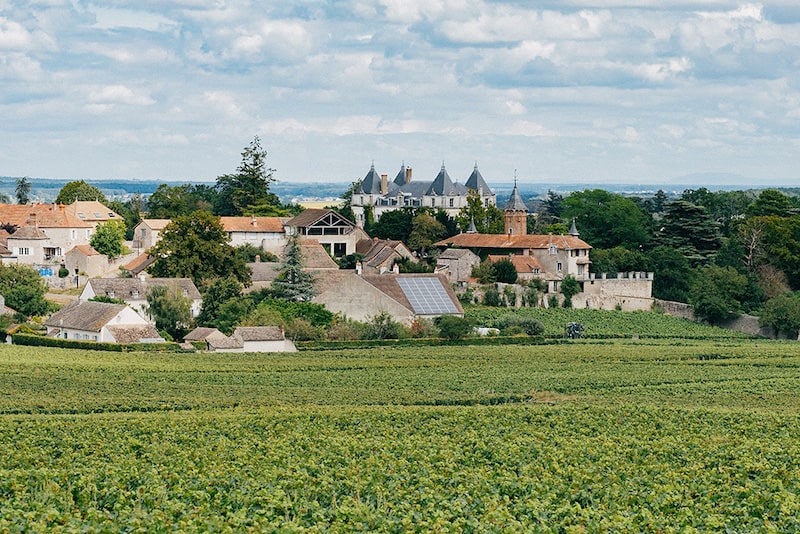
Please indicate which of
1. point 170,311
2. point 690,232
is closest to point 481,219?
point 690,232

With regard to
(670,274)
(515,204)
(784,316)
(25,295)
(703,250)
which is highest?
(515,204)

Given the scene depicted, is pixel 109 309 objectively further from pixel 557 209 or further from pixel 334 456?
pixel 557 209

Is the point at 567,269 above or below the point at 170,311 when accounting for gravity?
above

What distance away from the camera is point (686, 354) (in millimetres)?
62312

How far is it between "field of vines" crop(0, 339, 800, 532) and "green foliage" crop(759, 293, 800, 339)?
21.8 meters

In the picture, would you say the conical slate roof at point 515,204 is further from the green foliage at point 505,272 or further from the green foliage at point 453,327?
the green foliage at point 453,327

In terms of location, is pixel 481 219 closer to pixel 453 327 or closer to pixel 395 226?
pixel 395 226

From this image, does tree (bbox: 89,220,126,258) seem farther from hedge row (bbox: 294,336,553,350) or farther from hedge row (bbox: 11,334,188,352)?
hedge row (bbox: 294,336,553,350)

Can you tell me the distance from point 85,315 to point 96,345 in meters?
4.33

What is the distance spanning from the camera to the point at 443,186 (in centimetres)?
12444

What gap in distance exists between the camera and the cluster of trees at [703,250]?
84312 millimetres

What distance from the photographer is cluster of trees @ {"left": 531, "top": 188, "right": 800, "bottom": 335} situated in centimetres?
8431

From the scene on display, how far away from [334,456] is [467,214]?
73191 millimetres

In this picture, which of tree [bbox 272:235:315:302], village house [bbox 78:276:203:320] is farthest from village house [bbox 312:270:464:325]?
village house [bbox 78:276:203:320]
